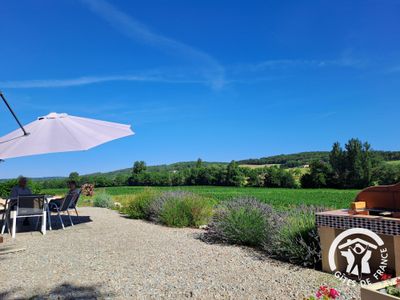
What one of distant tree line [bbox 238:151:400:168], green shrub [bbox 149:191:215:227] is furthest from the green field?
distant tree line [bbox 238:151:400:168]

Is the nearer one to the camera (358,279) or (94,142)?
(358,279)

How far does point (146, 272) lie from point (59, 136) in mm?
3548

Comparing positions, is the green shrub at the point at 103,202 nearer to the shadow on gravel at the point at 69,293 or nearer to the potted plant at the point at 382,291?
the shadow on gravel at the point at 69,293

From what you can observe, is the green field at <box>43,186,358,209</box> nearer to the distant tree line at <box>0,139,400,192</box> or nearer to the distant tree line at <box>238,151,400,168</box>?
the distant tree line at <box>0,139,400,192</box>

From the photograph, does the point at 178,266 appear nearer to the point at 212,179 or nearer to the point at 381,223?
the point at 381,223

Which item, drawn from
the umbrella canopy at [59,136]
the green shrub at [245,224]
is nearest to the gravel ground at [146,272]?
the green shrub at [245,224]

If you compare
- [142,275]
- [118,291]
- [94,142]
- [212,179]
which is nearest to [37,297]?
[118,291]

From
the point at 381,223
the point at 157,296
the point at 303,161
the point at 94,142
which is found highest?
the point at 303,161

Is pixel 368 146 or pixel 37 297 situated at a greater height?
pixel 368 146

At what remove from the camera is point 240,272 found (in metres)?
3.96

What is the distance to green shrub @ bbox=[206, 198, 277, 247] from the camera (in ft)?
17.4

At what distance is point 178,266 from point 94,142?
122 inches

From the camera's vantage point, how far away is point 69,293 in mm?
3373

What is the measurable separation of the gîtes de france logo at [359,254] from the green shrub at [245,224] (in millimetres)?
1213
